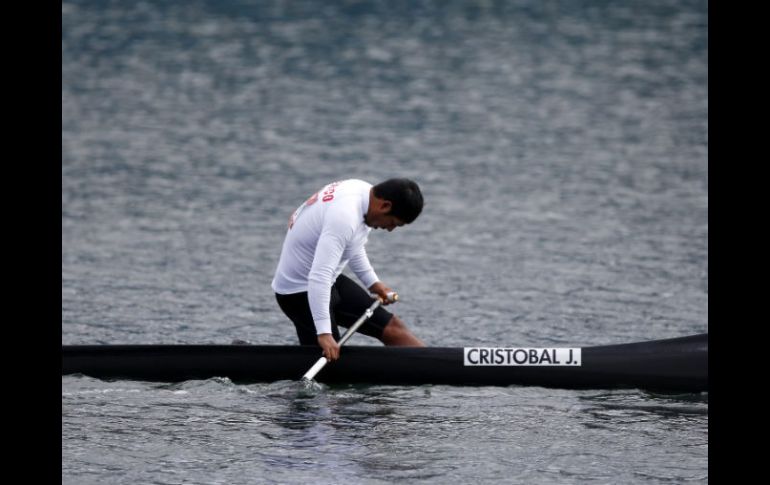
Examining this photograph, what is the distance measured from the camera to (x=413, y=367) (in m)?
13.8

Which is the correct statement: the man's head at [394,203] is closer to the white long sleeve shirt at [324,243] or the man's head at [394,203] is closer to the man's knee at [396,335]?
the white long sleeve shirt at [324,243]

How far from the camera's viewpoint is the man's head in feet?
41.6

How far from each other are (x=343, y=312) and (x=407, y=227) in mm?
8393

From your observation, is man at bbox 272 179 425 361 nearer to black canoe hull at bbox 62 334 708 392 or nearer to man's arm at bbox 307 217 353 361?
man's arm at bbox 307 217 353 361

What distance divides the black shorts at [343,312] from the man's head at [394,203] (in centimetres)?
124

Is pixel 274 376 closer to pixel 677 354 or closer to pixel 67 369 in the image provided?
pixel 67 369

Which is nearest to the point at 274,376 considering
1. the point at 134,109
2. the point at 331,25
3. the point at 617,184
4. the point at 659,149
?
the point at 617,184

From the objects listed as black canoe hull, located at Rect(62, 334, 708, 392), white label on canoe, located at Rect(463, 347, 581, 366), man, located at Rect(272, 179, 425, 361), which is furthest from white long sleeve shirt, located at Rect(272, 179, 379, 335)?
white label on canoe, located at Rect(463, 347, 581, 366)

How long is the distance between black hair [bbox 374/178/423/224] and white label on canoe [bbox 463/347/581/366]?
177cm

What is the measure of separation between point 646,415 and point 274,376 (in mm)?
3477

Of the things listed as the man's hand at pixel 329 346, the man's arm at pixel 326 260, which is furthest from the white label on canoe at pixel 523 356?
the man's arm at pixel 326 260

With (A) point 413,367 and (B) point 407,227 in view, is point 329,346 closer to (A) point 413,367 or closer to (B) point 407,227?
(A) point 413,367

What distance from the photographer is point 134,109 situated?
104 ft

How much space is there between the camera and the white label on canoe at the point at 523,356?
13797mm
